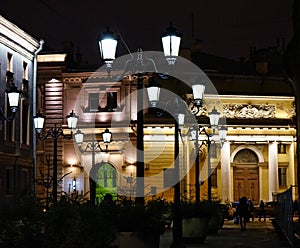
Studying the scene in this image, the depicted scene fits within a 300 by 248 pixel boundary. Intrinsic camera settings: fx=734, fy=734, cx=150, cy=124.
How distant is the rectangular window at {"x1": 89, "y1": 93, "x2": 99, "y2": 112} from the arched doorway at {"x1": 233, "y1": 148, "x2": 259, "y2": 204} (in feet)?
48.7

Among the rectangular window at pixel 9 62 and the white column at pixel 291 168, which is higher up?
the rectangular window at pixel 9 62

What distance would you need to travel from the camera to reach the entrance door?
189ft

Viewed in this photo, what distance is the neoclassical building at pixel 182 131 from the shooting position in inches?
1857

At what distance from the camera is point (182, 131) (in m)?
49.4

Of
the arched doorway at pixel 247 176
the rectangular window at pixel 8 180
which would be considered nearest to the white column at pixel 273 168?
the arched doorway at pixel 247 176

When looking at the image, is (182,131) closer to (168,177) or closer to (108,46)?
(168,177)

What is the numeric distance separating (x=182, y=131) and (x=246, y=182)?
1064 centimetres

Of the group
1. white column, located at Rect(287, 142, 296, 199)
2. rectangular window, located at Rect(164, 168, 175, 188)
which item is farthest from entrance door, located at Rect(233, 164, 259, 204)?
rectangular window, located at Rect(164, 168, 175, 188)

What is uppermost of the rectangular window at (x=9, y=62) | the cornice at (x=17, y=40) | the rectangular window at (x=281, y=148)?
the cornice at (x=17, y=40)

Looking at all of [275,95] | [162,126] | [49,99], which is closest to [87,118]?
[49,99]

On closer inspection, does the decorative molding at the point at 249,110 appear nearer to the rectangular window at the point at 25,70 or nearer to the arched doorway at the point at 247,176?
the arched doorway at the point at 247,176

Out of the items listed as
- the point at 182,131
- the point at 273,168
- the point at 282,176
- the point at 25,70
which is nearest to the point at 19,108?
the point at 25,70

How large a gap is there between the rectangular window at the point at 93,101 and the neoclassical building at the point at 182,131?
0.22 feet

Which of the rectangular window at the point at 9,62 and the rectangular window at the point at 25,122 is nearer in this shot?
the rectangular window at the point at 9,62
